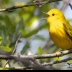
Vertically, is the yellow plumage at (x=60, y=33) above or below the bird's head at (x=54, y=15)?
below

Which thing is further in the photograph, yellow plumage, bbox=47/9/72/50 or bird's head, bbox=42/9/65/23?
bird's head, bbox=42/9/65/23

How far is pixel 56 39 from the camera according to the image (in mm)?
3258

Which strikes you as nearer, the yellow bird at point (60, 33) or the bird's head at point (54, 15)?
the yellow bird at point (60, 33)

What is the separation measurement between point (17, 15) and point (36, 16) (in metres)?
0.49

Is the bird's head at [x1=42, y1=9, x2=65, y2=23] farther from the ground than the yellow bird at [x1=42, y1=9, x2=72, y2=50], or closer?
farther from the ground

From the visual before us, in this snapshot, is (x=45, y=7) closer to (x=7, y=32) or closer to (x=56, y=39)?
(x=56, y=39)

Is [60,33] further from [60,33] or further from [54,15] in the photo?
[54,15]

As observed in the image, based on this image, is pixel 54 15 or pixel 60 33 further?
pixel 54 15

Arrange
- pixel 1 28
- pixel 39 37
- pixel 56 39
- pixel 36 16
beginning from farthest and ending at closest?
pixel 36 16 → pixel 39 37 → pixel 56 39 → pixel 1 28

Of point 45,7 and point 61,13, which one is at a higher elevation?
point 45,7

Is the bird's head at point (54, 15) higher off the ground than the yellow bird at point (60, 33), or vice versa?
the bird's head at point (54, 15)

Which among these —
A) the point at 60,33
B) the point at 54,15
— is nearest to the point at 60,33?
the point at 60,33

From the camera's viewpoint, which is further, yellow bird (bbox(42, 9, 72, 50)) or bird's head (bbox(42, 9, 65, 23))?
bird's head (bbox(42, 9, 65, 23))

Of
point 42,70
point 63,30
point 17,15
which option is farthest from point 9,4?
point 42,70
